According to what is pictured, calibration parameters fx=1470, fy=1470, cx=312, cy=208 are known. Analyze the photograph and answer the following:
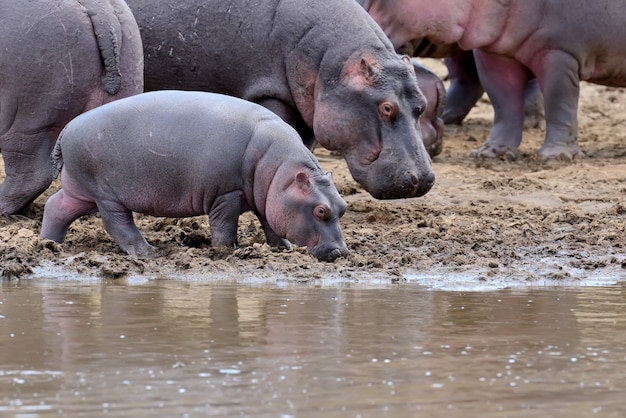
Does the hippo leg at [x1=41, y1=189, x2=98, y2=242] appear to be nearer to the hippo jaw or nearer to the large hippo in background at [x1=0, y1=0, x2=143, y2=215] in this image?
the large hippo in background at [x1=0, y1=0, x2=143, y2=215]

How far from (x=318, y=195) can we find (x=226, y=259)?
0.49 meters

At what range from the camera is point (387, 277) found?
6223mm

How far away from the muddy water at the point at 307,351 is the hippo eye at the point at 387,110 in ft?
5.02

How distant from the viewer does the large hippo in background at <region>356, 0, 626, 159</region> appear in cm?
970

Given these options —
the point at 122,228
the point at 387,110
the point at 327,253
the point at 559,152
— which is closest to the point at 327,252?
the point at 327,253

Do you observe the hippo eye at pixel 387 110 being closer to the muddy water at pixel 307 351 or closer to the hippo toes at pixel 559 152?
the muddy water at pixel 307 351

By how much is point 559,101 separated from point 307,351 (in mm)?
5898

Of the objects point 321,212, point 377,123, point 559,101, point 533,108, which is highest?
point 377,123

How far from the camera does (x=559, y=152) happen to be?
9.89m

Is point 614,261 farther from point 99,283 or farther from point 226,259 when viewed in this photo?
point 99,283

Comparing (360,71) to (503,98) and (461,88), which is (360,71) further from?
(461,88)

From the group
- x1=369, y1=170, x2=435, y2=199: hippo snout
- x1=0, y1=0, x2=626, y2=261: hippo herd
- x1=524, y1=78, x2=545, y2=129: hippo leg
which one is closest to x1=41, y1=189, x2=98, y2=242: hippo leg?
x1=0, y1=0, x2=626, y2=261: hippo herd

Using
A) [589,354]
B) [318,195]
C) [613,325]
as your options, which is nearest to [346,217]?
[318,195]

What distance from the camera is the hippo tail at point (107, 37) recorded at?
734 centimetres
